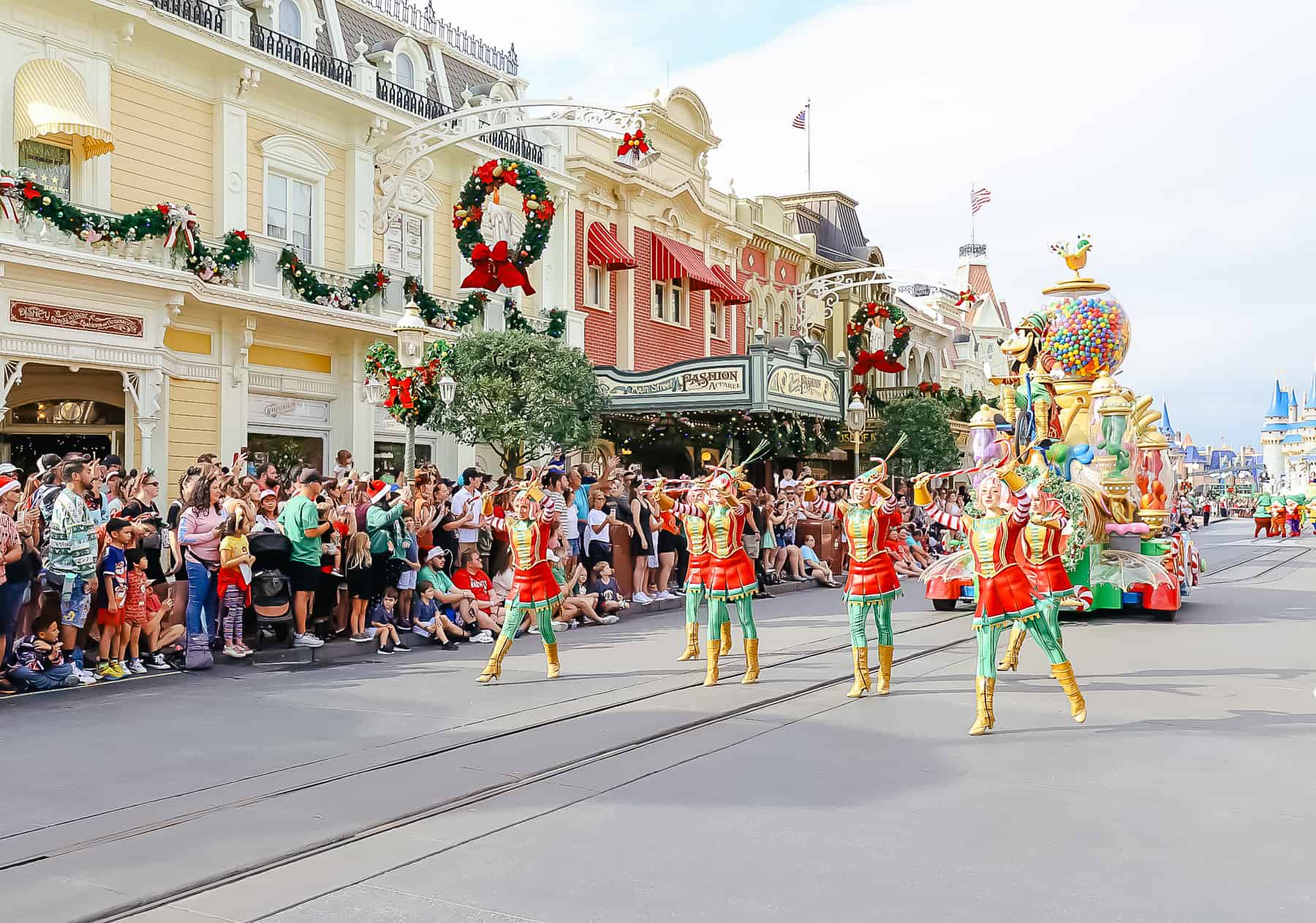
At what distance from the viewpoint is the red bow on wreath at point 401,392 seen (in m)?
13.7

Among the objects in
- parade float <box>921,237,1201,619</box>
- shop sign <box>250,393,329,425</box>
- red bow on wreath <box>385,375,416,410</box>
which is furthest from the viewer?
shop sign <box>250,393,329,425</box>

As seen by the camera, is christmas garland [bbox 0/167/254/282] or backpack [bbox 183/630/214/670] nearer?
backpack [bbox 183/630/214/670]

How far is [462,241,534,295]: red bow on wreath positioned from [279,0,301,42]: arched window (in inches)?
175

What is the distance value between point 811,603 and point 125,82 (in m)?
11.7

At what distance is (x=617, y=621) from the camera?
14242 millimetres

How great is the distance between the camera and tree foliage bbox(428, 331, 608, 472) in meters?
17.3

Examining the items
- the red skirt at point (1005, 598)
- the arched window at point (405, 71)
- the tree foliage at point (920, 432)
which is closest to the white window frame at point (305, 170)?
the arched window at point (405, 71)

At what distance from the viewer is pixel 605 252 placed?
24750 mm

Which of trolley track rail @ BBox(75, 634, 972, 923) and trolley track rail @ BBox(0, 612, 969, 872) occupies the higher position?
trolley track rail @ BBox(0, 612, 969, 872)

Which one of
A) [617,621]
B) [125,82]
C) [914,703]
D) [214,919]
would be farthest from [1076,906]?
[125,82]

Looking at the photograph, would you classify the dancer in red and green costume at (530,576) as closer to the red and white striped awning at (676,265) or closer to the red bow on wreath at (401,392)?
the red bow on wreath at (401,392)

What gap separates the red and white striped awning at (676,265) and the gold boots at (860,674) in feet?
63.0

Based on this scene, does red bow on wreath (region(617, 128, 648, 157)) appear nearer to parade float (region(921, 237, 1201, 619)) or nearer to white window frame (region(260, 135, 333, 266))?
parade float (region(921, 237, 1201, 619))

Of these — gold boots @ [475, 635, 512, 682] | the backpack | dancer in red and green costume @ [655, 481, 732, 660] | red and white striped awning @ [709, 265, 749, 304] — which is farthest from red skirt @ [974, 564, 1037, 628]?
red and white striped awning @ [709, 265, 749, 304]
